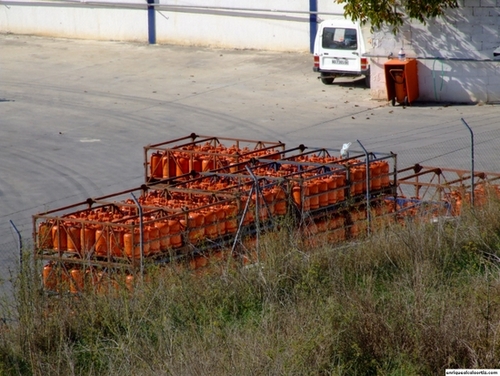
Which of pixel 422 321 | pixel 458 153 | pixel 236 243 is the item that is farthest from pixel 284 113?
pixel 422 321

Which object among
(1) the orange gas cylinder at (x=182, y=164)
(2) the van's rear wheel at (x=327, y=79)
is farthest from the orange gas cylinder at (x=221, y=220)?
(2) the van's rear wheel at (x=327, y=79)

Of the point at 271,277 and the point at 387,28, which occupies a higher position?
the point at 387,28

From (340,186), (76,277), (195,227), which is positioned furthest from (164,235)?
(340,186)

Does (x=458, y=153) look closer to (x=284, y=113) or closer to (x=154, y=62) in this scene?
(x=284, y=113)

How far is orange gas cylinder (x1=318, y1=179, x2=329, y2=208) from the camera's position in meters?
17.0

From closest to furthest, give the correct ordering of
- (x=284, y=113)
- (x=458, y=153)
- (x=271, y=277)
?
1. (x=271, y=277)
2. (x=458, y=153)
3. (x=284, y=113)

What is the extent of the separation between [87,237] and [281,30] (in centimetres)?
2459

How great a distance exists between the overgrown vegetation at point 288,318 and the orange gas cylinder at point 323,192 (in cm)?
389

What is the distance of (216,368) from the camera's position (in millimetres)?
8805

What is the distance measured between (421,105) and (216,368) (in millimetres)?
22570

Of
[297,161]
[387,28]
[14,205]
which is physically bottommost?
[14,205]

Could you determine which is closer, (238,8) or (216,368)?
(216,368)

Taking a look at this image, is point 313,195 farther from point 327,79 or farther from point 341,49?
point 327,79

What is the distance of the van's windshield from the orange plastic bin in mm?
2637
